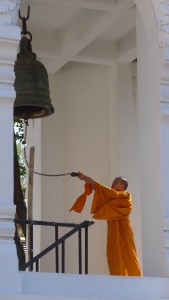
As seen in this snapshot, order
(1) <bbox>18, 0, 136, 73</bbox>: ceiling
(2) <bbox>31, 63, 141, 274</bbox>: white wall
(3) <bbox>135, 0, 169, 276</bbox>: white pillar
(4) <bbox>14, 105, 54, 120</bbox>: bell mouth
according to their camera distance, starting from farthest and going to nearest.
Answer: (2) <bbox>31, 63, 141, 274</bbox>: white wall < (1) <bbox>18, 0, 136, 73</bbox>: ceiling < (4) <bbox>14, 105, 54, 120</bbox>: bell mouth < (3) <bbox>135, 0, 169, 276</bbox>: white pillar

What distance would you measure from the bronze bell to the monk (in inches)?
33.3

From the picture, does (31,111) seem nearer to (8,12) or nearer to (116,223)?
(116,223)

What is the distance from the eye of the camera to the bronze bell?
12992mm

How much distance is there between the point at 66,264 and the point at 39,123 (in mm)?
1526

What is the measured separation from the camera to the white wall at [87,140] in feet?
48.4

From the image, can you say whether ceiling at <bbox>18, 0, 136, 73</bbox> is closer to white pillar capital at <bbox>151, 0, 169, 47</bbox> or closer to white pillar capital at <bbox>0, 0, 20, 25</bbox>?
white pillar capital at <bbox>151, 0, 169, 47</bbox>

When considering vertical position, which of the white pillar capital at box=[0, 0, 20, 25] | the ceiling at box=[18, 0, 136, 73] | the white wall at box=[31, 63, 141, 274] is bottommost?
the white wall at box=[31, 63, 141, 274]

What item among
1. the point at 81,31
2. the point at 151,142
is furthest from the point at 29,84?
the point at 81,31

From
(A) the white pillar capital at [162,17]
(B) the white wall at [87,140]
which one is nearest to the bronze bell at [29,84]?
(A) the white pillar capital at [162,17]

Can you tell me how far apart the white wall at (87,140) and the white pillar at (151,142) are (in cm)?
224

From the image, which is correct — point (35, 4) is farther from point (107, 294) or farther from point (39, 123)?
point (107, 294)

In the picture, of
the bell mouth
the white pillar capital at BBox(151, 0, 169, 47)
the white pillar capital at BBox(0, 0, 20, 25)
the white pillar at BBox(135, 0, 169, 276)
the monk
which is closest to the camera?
the white pillar capital at BBox(0, 0, 20, 25)

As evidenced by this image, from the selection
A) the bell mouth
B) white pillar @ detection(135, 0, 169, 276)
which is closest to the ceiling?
the bell mouth

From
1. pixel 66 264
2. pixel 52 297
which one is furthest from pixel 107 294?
pixel 66 264
